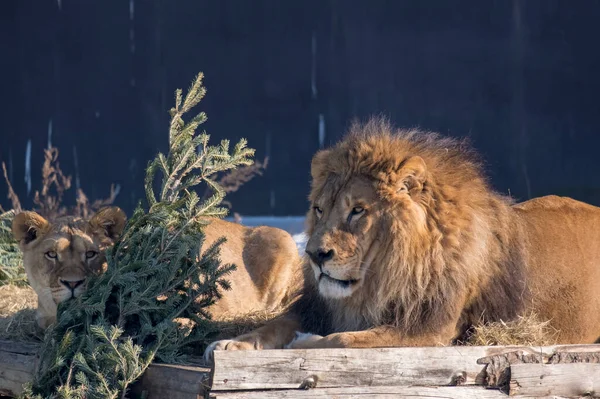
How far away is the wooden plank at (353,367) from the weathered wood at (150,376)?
15 cm

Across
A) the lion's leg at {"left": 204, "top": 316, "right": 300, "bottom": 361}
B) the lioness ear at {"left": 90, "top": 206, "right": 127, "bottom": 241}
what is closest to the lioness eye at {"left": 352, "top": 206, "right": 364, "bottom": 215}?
the lion's leg at {"left": 204, "top": 316, "right": 300, "bottom": 361}

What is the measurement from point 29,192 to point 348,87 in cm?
325

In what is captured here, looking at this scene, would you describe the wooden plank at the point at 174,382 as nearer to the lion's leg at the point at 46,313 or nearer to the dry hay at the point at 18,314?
the lion's leg at the point at 46,313

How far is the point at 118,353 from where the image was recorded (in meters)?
3.94

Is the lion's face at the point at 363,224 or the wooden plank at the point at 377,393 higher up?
the lion's face at the point at 363,224

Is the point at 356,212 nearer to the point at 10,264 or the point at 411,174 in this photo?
the point at 411,174

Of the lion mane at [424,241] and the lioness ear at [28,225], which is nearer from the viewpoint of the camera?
the lion mane at [424,241]

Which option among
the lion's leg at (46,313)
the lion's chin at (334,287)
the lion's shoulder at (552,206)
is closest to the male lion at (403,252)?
the lion's chin at (334,287)

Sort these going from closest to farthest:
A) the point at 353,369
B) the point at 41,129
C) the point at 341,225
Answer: the point at 353,369 → the point at 341,225 → the point at 41,129

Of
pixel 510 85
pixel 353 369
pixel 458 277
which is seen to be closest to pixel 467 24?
pixel 510 85

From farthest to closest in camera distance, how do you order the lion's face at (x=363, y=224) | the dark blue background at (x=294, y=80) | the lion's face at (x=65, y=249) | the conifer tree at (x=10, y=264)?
the dark blue background at (x=294, y=80), the conifer tree at (x=10, y=264), the lion's face at (x=65, y=249), the lion's face at (x=363, y=224)

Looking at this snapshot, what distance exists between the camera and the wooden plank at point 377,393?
3.63 m

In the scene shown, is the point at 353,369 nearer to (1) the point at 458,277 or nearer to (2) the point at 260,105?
(1) the point at 458,277

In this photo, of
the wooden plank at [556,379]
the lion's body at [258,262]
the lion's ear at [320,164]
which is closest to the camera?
the wooden plank at [556,379]
